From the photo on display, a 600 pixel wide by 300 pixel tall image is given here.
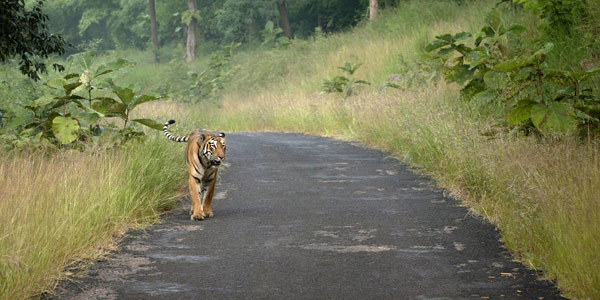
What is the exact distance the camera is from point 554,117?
7.73 meters

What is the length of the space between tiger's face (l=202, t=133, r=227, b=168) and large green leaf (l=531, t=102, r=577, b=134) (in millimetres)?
3428

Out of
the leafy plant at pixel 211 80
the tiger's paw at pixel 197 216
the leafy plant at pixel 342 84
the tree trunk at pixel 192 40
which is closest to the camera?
the tiger's paw at pixel 197 216

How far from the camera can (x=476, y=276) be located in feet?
19.5

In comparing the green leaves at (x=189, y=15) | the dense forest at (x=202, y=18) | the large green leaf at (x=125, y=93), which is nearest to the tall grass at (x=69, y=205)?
the large green leaf at (x=125, y=93)

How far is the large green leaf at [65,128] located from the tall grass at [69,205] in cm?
25

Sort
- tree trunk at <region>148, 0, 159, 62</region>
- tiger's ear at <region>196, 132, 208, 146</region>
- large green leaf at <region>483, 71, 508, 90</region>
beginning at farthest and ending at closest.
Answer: tree trunk at <region>148, 0, 159, 62</region> < large green leaf at <region>483, 71, 508, 90</region> < tiger's ear at <region>196, 132, 208, 146</region>

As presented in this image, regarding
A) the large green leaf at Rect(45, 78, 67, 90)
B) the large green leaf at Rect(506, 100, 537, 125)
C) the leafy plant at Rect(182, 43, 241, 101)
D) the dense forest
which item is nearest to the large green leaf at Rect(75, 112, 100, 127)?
the large green leaf at Rect(45, 78, 67, 90)

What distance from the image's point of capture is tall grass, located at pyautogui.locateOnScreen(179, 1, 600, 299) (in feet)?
19.6

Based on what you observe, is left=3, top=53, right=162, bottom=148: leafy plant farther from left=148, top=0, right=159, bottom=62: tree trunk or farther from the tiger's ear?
left=148, top=0, right=159, bottom=62: tree trunk

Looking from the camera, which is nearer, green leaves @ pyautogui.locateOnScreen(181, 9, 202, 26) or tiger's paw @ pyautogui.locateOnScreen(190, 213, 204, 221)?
tiger's paw @ pyautogui.locateOnScreen(190, 213, 204, 221)

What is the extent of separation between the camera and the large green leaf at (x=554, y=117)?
25.3 feet

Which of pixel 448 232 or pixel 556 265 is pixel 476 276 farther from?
pixel 448 232

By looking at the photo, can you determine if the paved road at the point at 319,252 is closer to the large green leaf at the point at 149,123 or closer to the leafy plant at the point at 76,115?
the large green leaf at the point at 149,123

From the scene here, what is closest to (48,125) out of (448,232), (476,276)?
(448,232)
